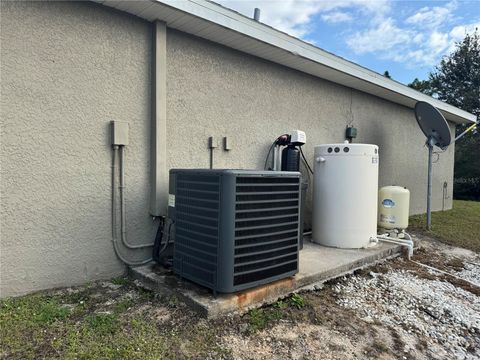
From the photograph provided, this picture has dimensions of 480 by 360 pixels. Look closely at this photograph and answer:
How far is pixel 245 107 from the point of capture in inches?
156

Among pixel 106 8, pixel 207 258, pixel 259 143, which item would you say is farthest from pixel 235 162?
pixel 106 8

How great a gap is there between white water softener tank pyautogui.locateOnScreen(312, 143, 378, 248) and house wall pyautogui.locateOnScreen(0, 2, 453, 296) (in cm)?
109

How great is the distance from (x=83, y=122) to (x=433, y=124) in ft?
18.2

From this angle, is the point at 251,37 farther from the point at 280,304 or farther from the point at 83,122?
the point at 280,304

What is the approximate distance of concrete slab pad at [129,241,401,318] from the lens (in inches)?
89.7

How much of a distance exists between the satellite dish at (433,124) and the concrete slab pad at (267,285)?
2.84 metres

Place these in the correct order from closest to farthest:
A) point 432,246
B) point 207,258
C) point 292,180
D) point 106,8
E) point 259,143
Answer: point 207,258 < point 292,180 < point 106,8 < point 259,143 < point 432,246

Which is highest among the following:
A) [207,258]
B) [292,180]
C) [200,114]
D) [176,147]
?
[200,114]

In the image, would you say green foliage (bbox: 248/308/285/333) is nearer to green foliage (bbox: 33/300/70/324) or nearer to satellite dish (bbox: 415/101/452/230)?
green foliage (bbox: 33/300/70/324)

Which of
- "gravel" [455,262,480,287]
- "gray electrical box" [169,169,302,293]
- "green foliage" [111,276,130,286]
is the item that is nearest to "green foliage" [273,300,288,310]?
"gray electrical box" [169,169,302,293]

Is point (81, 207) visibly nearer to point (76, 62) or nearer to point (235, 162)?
point (76, 62)

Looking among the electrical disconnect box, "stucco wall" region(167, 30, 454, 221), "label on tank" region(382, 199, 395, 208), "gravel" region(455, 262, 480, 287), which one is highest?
"stucco wall" region(167, 30, 454, 221)

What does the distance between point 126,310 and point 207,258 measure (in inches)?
27.3

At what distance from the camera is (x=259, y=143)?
4164 millimetres
